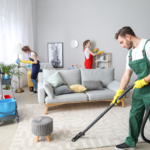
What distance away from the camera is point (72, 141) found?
82.4 inches

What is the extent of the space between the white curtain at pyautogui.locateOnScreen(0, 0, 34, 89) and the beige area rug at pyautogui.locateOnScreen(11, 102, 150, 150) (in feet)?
6.15

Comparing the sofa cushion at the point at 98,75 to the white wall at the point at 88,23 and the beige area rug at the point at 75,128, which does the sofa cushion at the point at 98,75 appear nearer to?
the beige area rug at the point at 75,128

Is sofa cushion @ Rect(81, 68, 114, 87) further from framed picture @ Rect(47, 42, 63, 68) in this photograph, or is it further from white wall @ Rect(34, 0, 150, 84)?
framed picture @ Rect(47, 42, 63, 68)

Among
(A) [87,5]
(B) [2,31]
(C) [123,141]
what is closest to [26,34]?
(B) [2,31]

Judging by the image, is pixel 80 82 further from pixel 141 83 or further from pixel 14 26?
pixel 14 26

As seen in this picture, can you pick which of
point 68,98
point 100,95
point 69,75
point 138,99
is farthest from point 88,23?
point 138,99

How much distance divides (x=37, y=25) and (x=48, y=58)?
129 centimetres

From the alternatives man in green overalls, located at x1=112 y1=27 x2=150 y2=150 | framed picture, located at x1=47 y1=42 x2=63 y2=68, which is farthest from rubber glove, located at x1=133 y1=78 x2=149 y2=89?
framed picture, located at x1=47 y1=42 x2=63 y2=68

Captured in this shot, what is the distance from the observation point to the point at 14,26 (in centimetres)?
471

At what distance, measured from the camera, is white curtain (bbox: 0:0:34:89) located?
4219 millimetres

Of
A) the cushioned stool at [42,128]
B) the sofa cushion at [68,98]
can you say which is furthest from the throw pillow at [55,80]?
the cushioned stool at [42,128]

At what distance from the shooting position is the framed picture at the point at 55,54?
5.88m

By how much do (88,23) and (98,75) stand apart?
2.51 m

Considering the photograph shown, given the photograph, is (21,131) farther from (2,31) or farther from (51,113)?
(2,31)
